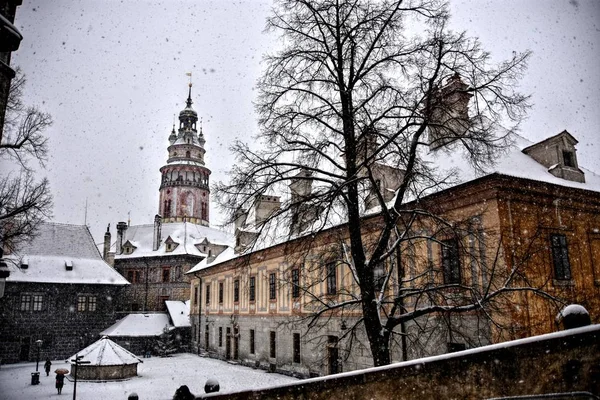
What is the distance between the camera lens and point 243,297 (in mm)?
31109

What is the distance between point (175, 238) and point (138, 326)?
1534 cm

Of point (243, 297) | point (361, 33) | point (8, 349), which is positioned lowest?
point (8, 349)

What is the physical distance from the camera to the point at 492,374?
5.16m

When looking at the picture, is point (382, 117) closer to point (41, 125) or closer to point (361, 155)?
point (361, 155)

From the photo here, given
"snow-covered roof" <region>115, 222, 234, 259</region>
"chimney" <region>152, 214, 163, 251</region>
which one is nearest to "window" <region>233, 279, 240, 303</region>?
"snow-covered roof" <region>115, 222, 234, 259</region>

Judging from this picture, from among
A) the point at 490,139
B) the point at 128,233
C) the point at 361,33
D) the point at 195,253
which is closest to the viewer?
the point at 490,139

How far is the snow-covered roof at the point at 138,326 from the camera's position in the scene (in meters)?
40.0

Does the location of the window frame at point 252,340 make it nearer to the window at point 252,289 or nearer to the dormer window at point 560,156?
the window at point 252,289

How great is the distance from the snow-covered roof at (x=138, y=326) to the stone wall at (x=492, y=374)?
126 feet

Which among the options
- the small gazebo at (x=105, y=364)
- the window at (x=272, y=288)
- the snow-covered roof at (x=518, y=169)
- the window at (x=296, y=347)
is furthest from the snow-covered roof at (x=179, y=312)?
the snow-covered roof at (x=518, y=169)

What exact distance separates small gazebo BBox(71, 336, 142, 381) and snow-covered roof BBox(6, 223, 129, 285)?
14.6m

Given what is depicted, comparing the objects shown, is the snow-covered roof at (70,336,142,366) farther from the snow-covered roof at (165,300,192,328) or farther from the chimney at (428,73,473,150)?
the chimney at (428,73,473,150)

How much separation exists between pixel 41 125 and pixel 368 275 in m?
15.1

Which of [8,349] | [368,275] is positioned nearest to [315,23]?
[368,275]
